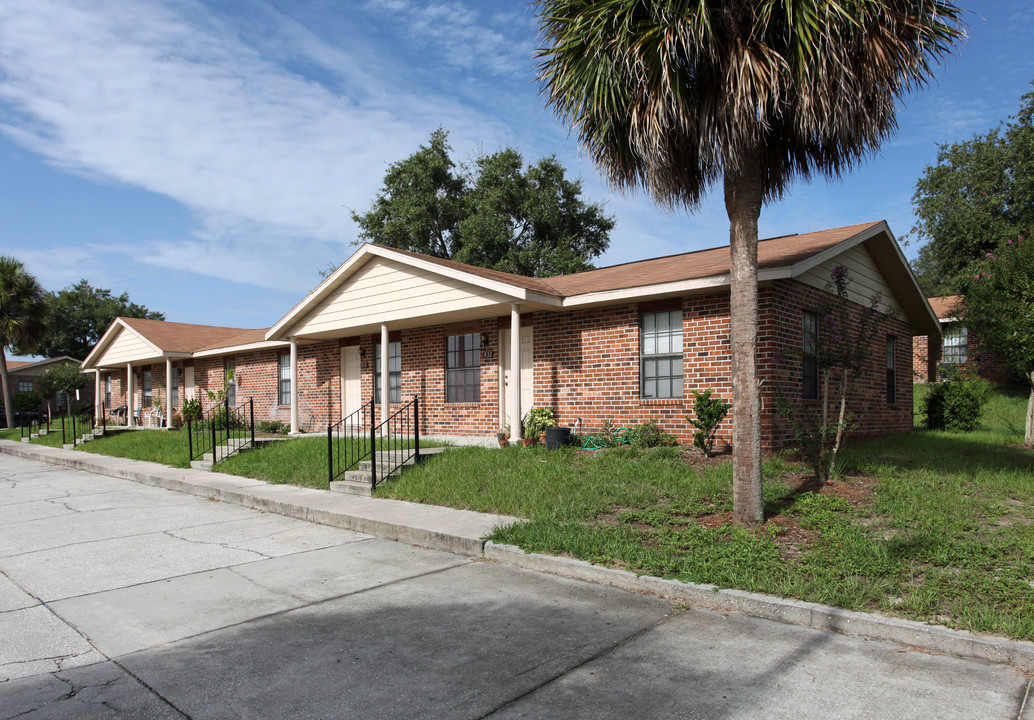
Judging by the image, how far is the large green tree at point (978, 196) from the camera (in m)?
25.5

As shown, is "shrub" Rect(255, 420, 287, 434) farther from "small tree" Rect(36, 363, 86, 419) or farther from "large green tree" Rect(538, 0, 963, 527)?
"small tree" Rect(36, 363, 86, 419)

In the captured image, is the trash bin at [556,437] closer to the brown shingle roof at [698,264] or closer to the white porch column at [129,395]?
the brown shingle roof at [698,264]

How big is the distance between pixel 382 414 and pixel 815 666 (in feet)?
42.5

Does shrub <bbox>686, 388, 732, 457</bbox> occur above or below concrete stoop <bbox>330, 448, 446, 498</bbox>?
above

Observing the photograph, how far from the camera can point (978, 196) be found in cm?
2680

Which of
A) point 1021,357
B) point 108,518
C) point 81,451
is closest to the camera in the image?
point 108,518

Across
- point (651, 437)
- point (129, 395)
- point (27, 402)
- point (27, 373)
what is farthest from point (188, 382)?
point (27, 373)

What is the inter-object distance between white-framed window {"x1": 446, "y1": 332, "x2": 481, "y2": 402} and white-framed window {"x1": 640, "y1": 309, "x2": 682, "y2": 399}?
13.0 feet

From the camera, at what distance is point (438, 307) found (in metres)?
12.9

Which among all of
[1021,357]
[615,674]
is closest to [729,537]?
[615,674]

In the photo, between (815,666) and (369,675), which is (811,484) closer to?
(815,666)

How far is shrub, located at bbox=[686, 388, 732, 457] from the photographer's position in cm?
952

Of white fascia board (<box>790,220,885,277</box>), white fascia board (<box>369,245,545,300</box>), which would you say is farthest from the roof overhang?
white fascia board (<box>790,220,885,277</box>)

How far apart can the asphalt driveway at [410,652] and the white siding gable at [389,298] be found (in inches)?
265
